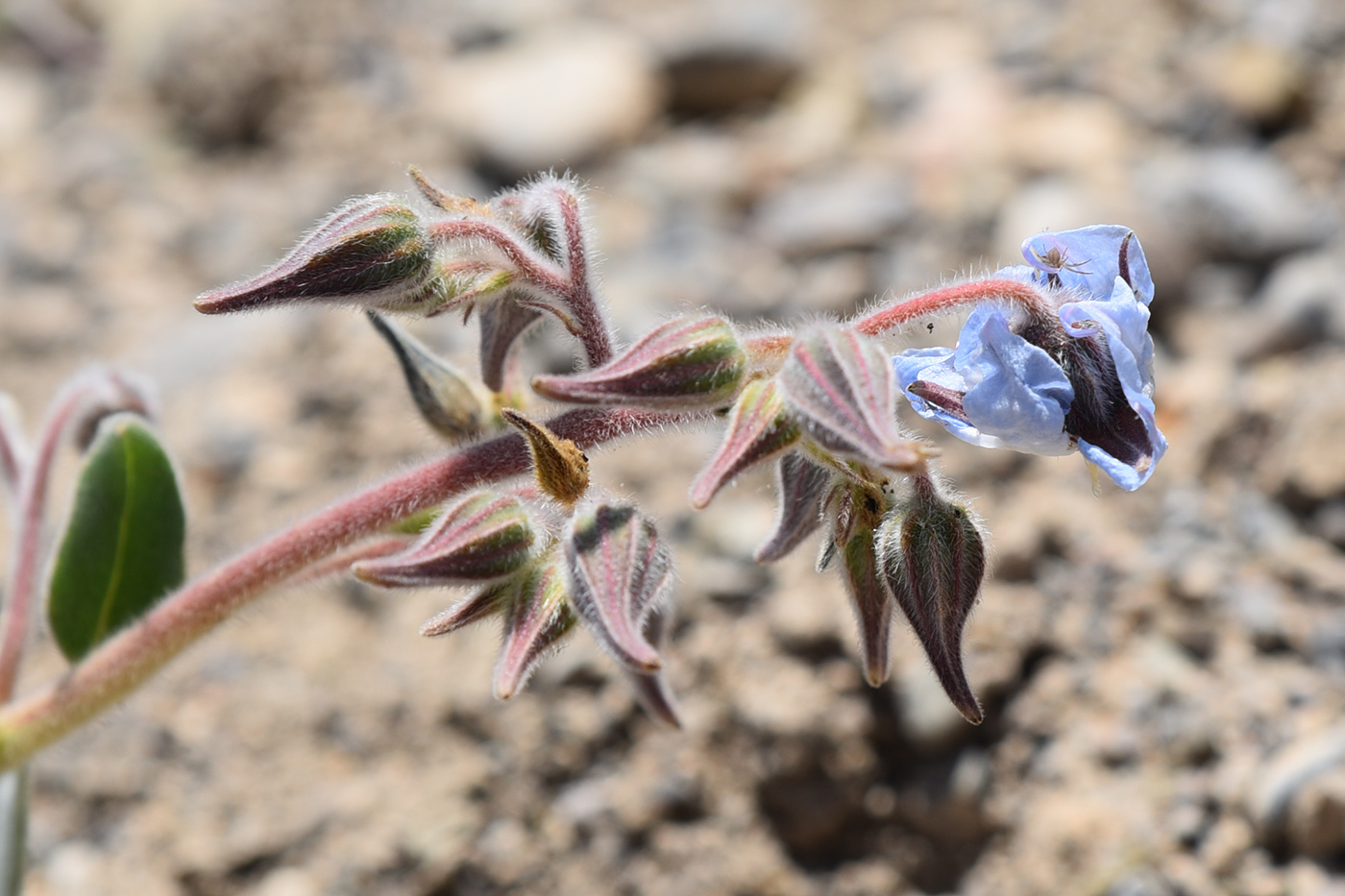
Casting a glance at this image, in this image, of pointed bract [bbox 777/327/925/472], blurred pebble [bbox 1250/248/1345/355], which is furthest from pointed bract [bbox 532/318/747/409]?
blurred pebble [bbox 1250/248/1345/355]

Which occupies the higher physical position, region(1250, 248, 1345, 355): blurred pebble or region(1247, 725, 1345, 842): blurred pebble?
region(1250, 248, 1345, 355): blurred pebble

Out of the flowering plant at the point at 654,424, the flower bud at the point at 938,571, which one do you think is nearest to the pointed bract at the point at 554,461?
the flowering plant at the point at 654,424

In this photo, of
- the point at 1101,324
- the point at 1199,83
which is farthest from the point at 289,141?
the point at 1101,324

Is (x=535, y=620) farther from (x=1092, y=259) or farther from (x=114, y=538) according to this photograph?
(x=114, y=538)

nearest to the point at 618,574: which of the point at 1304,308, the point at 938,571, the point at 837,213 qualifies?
the point at 938,571

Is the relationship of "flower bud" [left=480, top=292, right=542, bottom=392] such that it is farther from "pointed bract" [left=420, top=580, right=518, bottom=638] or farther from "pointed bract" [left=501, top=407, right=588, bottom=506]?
"pointed bract" [left=420, top=580, right=518, bottom=638]

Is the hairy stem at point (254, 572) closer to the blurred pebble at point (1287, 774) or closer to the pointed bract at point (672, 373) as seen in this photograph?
the pointed bract at point (672, 373)
